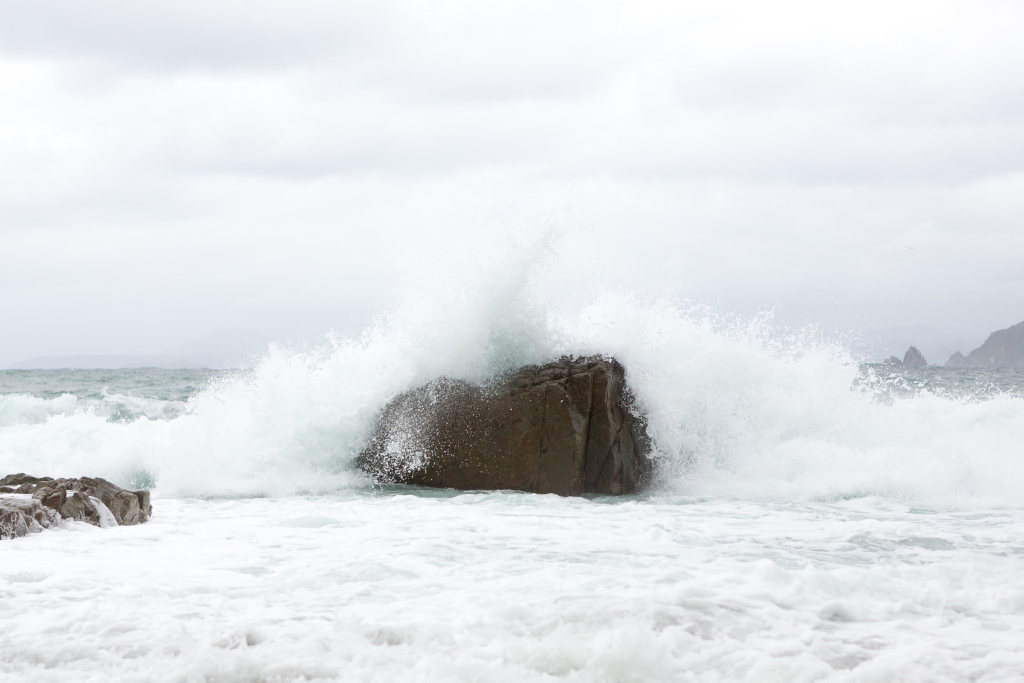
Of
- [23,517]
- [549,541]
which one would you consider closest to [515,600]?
[549,541]

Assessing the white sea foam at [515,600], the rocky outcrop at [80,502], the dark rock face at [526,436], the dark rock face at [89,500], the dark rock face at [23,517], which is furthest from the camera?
the dark rock face at [526,436]

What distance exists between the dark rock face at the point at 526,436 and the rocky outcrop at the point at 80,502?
7.81 feet

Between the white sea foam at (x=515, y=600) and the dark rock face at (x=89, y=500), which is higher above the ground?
the dark rock face at (x=89, y=500)

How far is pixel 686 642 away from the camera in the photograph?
307 cm

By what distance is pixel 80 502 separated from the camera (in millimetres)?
5156

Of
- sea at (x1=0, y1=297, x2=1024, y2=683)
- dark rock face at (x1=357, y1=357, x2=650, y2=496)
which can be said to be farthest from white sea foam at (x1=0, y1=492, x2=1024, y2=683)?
dark rock face at (x1=357, y1=357, x2=650, y2=496)

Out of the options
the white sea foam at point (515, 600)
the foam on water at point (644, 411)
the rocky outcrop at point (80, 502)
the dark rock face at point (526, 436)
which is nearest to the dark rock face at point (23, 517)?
the rocky outcrop at point (80, 502)

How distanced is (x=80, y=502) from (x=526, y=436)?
354 cm

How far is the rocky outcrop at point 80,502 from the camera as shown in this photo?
16.2 ft

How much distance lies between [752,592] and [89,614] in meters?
3.04

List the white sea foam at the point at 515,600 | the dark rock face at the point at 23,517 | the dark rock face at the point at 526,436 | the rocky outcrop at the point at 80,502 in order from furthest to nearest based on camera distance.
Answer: the dark rock face at the point at 526,436 → the rocky outcrop at the point at 80,502 → the dark rock face at the point at 23,517 → the white sea foam at the point at 515,600

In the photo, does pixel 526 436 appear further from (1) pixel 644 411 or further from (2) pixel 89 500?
(2) pixel 89 500

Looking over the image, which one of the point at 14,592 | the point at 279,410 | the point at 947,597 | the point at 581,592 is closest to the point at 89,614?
the point at 14,592

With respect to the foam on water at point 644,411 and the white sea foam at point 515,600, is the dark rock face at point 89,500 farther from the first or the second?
the foam on water at point 644,411
